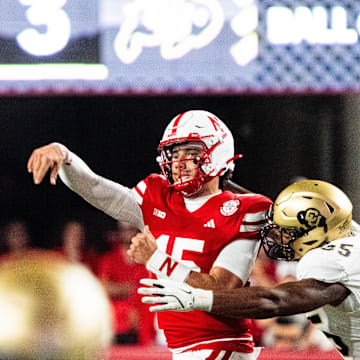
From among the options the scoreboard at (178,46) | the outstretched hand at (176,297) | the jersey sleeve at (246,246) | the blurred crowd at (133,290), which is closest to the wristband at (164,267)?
the jersey sleeve at (246,246)

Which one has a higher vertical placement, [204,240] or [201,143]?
[201,143]

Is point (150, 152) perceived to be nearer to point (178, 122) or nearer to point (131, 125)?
point (131, 125)

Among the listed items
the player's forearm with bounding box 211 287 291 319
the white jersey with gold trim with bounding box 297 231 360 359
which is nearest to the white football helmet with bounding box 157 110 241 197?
the white jersey with gold trim with bounding box 297 231 360 359

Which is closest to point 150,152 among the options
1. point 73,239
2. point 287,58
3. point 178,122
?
point 73,239

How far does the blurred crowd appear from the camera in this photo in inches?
223

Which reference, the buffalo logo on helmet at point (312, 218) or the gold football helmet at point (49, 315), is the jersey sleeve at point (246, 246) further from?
the gold football helmet at point (49, 315)

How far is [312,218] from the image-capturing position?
2.84m

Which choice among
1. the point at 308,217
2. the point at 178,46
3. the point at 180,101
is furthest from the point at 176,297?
the point at 180,101

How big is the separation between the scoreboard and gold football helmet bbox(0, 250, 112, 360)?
8.34 ft

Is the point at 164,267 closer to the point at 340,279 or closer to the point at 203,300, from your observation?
the point at 203,300

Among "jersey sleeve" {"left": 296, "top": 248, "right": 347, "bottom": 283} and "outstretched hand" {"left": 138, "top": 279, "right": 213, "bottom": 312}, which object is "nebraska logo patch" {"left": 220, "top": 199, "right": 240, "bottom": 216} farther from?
"outstretched hand" {"left": 138, "top": 279, "right": 213, "bottom": 312}

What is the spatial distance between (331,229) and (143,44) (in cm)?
298

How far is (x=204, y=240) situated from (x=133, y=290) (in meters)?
2.81

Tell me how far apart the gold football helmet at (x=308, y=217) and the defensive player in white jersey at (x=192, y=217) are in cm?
22
